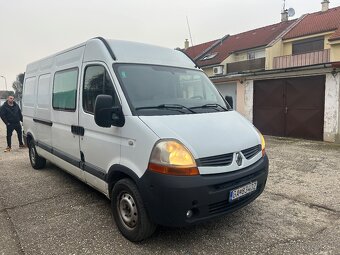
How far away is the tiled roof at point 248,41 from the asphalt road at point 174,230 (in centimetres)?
1850

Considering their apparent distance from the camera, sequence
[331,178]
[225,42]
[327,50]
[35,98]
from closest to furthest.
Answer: [331,178]
[35,98]
[327,50]
[225,42]

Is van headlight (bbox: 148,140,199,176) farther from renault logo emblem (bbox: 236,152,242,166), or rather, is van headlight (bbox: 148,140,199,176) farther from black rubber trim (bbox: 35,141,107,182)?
black rubber trim (bbox: 35,141,107,182)

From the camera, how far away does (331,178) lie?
5789 millimetres

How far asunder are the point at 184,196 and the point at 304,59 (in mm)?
19177

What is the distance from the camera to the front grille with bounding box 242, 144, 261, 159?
3.29 metres

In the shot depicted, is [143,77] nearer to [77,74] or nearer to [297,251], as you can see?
[77,74]

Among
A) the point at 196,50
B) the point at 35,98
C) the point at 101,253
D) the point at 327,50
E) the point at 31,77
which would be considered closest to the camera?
the point at 101,253

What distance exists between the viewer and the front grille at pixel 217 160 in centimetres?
289

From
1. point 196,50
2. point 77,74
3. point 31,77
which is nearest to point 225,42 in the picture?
point 196,50

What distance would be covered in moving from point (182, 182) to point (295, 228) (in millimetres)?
1825

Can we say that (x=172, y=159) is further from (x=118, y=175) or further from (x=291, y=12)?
(x=291, y=12)

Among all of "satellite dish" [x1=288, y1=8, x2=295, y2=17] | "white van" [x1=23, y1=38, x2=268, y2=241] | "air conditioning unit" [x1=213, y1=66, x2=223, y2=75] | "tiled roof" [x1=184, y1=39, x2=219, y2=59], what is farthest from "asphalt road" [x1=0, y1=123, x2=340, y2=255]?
"tiled roof" [x1=184, y1=39, x2=219, y2=59]

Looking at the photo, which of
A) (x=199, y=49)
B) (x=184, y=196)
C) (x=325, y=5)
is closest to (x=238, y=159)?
(x=184, y=196)

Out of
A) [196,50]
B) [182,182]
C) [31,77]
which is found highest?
[196,50]
